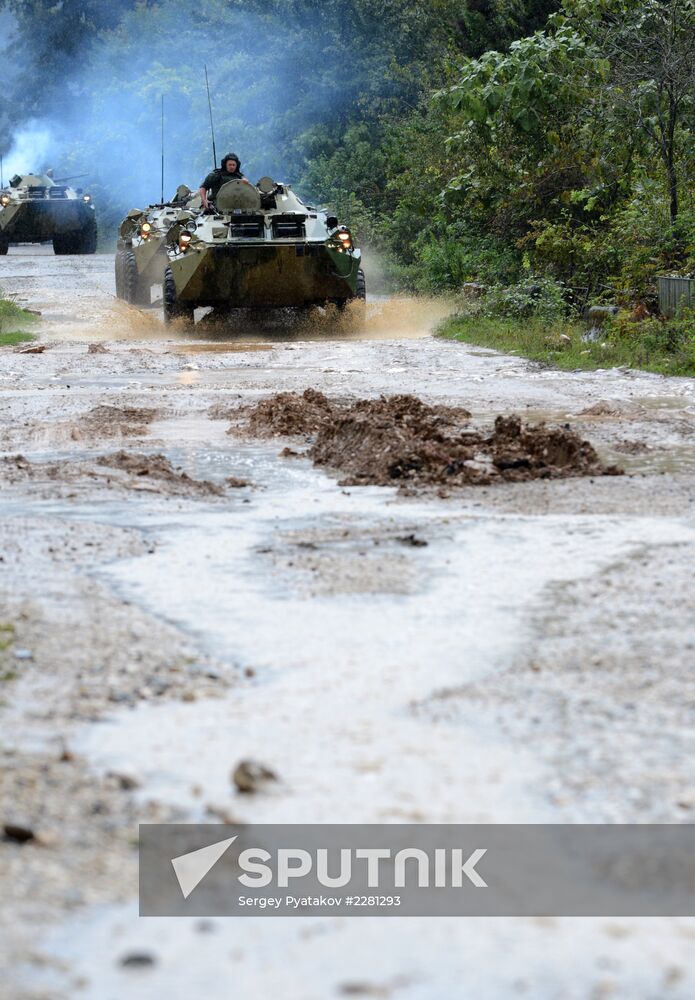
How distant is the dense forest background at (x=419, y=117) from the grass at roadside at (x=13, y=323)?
234 inches

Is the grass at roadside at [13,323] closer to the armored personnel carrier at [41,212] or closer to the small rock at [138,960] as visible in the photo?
the armored personnel carrier at [41,212]

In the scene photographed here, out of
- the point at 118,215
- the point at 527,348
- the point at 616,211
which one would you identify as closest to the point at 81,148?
the point at 118,215

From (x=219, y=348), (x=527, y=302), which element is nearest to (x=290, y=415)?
(x=219, y=348)

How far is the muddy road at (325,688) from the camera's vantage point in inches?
114

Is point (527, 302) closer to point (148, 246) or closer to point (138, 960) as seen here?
point (148, 246)

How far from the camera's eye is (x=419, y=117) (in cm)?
3070

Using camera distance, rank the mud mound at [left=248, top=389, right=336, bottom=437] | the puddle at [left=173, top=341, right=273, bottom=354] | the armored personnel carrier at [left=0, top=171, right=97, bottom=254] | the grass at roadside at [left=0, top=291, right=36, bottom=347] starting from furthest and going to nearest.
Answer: the armored personnel carrier at [left=0, top=171, right=97, bottom=254] → the grass at roadside at [left=0, top=291, right=36, bottom=347] → the puddle at [left=173, top=341, right=273, bottom=354] → the mud mound at [left=248, top=389, right=336, bottom=437]

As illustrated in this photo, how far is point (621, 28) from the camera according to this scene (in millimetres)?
18250

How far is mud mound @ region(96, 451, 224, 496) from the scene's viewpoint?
7.66m

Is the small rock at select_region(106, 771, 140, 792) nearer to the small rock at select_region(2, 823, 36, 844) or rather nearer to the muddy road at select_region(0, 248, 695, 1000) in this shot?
the muddy road at select_region(0, 248, 695, 1000)

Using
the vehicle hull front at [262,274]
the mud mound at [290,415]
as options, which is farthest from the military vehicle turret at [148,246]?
the mud mound at [290,415]

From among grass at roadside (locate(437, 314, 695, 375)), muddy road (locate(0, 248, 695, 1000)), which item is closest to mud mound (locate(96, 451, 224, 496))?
muddy road (locate(0, 248, 695, 1000))

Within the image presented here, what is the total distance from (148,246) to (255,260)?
4295mm

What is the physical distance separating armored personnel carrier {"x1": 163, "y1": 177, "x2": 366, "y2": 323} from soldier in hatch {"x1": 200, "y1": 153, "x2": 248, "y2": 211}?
47 cm
